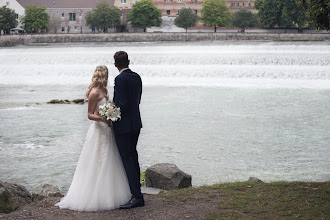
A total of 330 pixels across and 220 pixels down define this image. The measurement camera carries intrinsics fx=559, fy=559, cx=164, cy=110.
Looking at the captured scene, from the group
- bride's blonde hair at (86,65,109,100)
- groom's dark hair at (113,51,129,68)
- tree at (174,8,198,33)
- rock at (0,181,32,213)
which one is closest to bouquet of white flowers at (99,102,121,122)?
bride's blonde hair at (86,65,109,100)

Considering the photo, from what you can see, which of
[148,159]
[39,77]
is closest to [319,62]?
[39,77]

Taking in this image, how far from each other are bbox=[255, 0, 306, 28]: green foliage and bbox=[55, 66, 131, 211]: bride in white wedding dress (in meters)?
64.6

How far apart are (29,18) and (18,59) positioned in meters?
48.0

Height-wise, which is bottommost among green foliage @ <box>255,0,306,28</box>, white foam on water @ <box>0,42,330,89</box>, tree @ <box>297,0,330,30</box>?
white foam on water @ <box>0,42,330,89</box>

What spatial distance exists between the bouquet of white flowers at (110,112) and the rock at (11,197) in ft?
5.61

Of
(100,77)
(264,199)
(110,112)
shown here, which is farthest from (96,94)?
(264,199)

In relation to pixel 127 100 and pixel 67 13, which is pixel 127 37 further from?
pixel 127 100

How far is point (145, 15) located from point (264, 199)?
263ft

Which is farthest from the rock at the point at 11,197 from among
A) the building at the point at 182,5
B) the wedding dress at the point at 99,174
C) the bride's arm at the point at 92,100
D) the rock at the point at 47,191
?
the building at the point at 182,5

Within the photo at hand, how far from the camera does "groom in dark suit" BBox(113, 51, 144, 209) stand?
20.2ft

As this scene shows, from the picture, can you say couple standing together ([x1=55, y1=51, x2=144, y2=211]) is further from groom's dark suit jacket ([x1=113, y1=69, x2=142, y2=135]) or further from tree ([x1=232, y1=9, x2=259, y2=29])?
tree ([x1=232, y1=9, x2=259, y2=29])

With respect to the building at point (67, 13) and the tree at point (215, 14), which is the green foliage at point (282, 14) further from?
the building at point (67, 13)

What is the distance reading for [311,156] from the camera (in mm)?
13109

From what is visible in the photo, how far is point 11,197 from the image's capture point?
7000 millimetres
